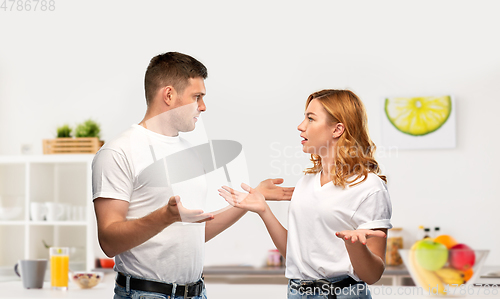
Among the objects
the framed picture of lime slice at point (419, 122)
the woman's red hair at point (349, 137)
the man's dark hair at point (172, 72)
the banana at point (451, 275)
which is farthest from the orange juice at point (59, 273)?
the framed picture of lime slice at point (419, 122)

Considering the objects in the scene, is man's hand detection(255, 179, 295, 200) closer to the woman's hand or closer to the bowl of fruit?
the woman's hand

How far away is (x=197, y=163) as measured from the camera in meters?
1.08

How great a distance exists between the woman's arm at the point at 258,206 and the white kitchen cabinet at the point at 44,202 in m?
1.86

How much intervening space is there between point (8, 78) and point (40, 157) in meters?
0.80

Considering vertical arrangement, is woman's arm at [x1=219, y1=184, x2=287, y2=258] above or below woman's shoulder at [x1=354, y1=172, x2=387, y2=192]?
below

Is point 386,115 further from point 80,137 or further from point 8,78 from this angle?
point 8,78

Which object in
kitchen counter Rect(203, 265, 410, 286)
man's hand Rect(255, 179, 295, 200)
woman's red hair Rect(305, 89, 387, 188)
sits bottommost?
kitchen counter Rect(203, 265, 410, 286)

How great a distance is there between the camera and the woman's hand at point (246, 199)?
1074mm

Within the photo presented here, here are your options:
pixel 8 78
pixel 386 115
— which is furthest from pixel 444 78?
pixel 8 78

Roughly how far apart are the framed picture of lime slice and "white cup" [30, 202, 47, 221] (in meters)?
1.92

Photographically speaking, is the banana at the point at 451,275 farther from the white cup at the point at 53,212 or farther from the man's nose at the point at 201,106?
the white cup at the point at 53,212

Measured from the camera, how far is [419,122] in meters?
2.90

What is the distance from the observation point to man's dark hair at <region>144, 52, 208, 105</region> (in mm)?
1117

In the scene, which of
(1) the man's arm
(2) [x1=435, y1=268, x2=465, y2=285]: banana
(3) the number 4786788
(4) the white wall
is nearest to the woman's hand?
(1) the man's arm
